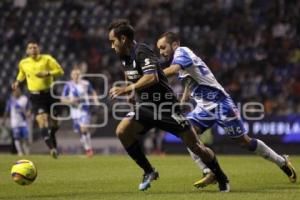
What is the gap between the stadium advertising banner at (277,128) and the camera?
2178cm

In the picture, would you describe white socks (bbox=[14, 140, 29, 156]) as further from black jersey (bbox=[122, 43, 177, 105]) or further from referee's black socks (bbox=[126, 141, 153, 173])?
black jersey (bbox=[122, 43, 177, 105])

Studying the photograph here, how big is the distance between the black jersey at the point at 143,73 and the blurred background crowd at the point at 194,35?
13.5 meters

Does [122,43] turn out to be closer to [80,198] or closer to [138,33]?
[80,198]

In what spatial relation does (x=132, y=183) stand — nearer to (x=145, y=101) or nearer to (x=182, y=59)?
(x=145, y=101)

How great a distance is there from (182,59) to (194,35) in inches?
726

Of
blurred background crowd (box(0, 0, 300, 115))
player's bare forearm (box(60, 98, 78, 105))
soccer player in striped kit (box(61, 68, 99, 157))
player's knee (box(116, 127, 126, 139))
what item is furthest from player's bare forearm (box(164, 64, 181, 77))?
blurred background crowd (box(0, 0, 300, 115))

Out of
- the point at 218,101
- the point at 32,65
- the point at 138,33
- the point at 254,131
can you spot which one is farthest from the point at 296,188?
the point at 138,33

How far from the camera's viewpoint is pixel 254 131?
22.3 meters

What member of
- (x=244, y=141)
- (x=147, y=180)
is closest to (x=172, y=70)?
(x=147, y=180)

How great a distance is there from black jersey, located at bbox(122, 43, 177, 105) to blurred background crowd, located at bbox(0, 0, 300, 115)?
13474 mm

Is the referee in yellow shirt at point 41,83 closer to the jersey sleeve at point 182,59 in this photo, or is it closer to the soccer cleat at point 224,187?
the jersey sleeve at point 182,59

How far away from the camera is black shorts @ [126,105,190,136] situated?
9.87m

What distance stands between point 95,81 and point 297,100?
726cm

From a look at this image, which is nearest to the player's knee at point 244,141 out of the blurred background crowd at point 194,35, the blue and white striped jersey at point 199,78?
the blue and white striped jersey at point 199,78
